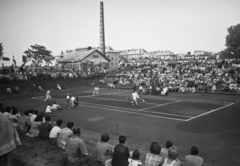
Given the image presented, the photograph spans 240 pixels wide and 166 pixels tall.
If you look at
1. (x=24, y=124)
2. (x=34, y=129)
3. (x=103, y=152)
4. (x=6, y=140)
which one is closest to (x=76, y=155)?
(x=103, y=152)

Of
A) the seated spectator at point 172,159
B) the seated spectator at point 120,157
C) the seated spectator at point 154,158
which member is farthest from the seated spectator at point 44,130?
the seated spectator at point 172,159

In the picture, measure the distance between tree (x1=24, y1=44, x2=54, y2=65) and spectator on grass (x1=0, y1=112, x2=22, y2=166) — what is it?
178 feet

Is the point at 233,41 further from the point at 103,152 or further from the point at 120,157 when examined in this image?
the point at 120,157

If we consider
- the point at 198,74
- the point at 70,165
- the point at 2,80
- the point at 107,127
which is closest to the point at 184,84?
the point at 198,74

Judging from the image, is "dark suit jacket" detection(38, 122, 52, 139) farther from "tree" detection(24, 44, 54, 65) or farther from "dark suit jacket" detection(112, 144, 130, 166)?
"tree" detection(24, 44, 54, 65)

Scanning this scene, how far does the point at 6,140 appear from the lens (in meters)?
3.62

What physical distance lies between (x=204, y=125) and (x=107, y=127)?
251 inches

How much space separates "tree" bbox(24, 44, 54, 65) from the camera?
52800 mm

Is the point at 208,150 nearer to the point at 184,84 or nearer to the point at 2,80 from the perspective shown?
the point at 184,84

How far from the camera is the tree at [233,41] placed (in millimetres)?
44741

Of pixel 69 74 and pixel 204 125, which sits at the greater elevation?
pixel 69 74

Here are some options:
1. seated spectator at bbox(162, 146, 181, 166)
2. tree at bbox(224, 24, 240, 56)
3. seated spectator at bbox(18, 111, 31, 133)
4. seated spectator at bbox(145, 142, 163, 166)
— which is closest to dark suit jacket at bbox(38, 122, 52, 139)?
seated spectator at bbox(18, 111, 31, 133)

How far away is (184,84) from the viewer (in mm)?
31391

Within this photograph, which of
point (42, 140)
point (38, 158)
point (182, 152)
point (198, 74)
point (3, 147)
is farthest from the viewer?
point (198, 74)
